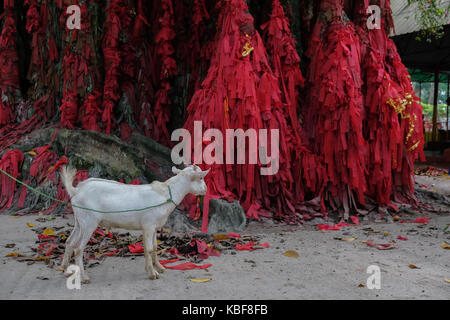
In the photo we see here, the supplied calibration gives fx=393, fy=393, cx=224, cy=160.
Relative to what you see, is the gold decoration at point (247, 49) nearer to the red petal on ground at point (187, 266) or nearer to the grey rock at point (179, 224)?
the grey rock at point (179, 224)

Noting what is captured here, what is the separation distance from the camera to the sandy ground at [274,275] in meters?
2.19

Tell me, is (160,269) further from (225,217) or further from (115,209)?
(225,217)

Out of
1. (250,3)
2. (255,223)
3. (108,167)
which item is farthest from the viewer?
(250,3)

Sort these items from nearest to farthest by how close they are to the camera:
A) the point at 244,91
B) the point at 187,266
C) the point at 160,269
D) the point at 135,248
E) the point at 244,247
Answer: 1. the point at 160,269
2. the point at 187,266
3. the point at 135,248
4. the point at 244,247
5. the point at 244,91

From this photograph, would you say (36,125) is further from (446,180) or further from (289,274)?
(446,180)

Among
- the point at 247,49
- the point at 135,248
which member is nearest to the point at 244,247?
the point at 135,248

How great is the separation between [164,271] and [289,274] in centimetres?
82

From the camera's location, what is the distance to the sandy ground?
219 centimetres

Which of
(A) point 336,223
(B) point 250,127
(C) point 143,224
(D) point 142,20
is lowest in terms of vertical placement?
(A) point 336,223

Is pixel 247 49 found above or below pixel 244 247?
above

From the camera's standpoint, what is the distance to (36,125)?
5383 millimetres

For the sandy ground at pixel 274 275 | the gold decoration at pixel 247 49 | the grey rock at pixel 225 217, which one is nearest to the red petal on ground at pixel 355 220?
the sandy ground at pixel 274 275

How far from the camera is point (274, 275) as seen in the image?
8.38 ft

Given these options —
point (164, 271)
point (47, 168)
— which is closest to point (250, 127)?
point (164, 271)
